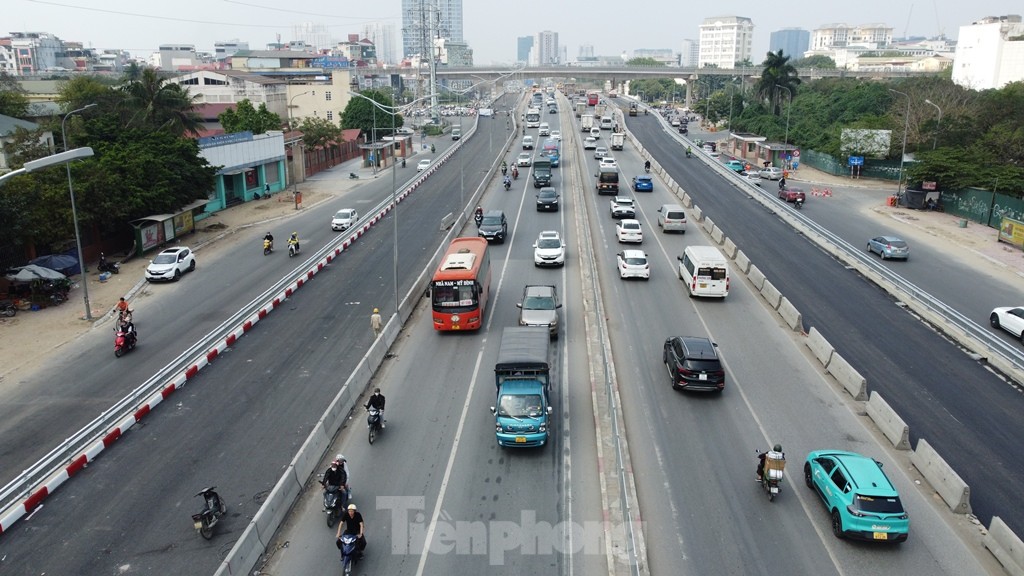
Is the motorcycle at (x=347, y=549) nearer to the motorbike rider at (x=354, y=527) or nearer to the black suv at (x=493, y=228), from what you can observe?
the motorbike rider at (x=354, y=527)

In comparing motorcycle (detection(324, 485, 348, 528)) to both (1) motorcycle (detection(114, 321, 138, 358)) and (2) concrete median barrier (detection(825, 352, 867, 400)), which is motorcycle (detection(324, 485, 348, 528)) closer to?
(1) motorcycle (detection(114, 321, 138, 358))

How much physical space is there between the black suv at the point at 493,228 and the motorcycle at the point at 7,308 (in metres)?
24.6

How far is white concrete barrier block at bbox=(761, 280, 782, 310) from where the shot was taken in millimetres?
32619

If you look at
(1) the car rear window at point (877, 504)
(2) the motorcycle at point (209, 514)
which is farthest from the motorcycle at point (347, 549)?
(1) the car rear window at point (877, 504)

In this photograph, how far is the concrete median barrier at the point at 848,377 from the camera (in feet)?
76.0

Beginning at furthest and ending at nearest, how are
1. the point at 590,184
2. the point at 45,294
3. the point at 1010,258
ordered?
the point at 590,184
the point at 1010,258
the point at 45,294

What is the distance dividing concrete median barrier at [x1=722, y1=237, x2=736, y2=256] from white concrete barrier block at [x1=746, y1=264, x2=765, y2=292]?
12.9 feet

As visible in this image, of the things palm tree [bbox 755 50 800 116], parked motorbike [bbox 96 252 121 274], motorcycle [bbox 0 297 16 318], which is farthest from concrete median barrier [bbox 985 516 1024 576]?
palm tree [bbox 755 50 800 116]

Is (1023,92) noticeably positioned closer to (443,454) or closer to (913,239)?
(913,239)

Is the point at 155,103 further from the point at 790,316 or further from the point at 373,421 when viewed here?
the point at 790,316

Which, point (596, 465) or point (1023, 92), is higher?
point (1023, 92)

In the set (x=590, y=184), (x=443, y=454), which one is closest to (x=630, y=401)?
(x=443, y=454)

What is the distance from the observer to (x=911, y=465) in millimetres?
19344

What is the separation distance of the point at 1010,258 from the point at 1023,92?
46.4 m
